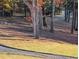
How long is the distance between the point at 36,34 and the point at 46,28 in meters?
10.8

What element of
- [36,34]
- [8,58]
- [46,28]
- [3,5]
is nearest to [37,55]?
[8,58]

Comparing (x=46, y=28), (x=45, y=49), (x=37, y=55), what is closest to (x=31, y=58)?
(x=37, y=55)

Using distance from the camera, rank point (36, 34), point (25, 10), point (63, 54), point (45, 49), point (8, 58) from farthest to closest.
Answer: point (25, 10) → point (36, 34) → point (45, 49) → point (63, 54) → point (8, 58)

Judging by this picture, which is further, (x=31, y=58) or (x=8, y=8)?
(x=8, y=8)

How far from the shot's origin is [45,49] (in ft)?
62.4

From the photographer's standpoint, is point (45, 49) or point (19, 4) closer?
point (45, 49)

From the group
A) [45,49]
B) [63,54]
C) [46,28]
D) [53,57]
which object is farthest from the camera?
[46,28]

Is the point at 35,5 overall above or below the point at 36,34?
above

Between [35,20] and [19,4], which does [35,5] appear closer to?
[35,20]

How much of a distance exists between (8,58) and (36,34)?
10.5 metres

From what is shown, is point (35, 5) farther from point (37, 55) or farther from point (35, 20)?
point (37, 55)

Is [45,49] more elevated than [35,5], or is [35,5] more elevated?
[35,5]

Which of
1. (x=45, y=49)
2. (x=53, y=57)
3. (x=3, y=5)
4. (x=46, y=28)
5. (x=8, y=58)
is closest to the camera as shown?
(x=8, y=58)

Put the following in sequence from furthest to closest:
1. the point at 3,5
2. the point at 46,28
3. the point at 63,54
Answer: the point at 3,5 → the point at 46,28 → the point at 63,54
